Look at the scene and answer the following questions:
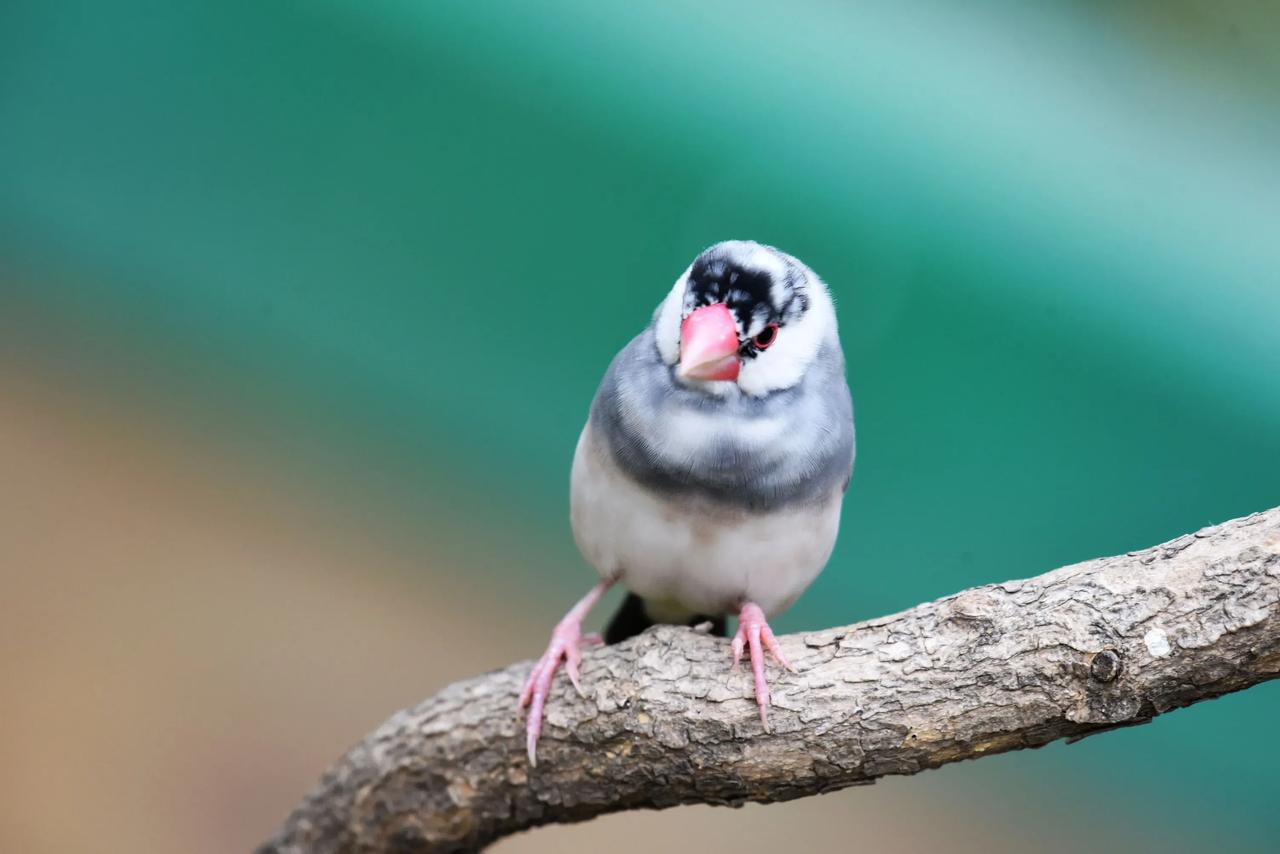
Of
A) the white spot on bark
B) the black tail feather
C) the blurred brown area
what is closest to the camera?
the white spot on bark

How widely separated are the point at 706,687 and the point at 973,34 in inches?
93.7

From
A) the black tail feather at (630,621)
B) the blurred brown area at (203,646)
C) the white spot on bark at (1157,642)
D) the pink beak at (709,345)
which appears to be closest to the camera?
the white spot on bark at (1157,642)

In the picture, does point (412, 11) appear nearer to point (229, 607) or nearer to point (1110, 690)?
point (229, 607)

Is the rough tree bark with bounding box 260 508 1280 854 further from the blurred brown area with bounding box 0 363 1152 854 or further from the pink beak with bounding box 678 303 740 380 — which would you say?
the blurred brown area with bounding box 0 363 1152 854

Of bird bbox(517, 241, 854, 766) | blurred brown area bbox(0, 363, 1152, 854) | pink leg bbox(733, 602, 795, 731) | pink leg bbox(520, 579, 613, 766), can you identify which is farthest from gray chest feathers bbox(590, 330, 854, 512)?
blurred brown area bbox(0, 363, 1152, 854)

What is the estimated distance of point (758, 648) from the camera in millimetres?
1821

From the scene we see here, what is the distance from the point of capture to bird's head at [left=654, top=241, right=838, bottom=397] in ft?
5.81

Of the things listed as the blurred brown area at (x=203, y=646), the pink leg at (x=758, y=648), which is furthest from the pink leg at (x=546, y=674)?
the blurred brown area at (x=203, y=646)

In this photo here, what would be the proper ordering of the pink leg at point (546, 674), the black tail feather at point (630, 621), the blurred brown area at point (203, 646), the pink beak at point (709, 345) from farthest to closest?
the blurred brown area at point (203, 646)
the black tail feather at point (630, 621)
the pink leg at point (546, 674)
the pink beak at point (709, 345)

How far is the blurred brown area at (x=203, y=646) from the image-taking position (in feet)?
10.3

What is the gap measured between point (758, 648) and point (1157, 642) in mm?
565

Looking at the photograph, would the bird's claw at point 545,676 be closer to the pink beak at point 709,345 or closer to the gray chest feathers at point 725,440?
the gray chest feathers at point 725,440

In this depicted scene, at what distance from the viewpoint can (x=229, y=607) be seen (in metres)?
3.64

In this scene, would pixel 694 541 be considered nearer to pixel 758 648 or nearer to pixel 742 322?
pixel 758 648
